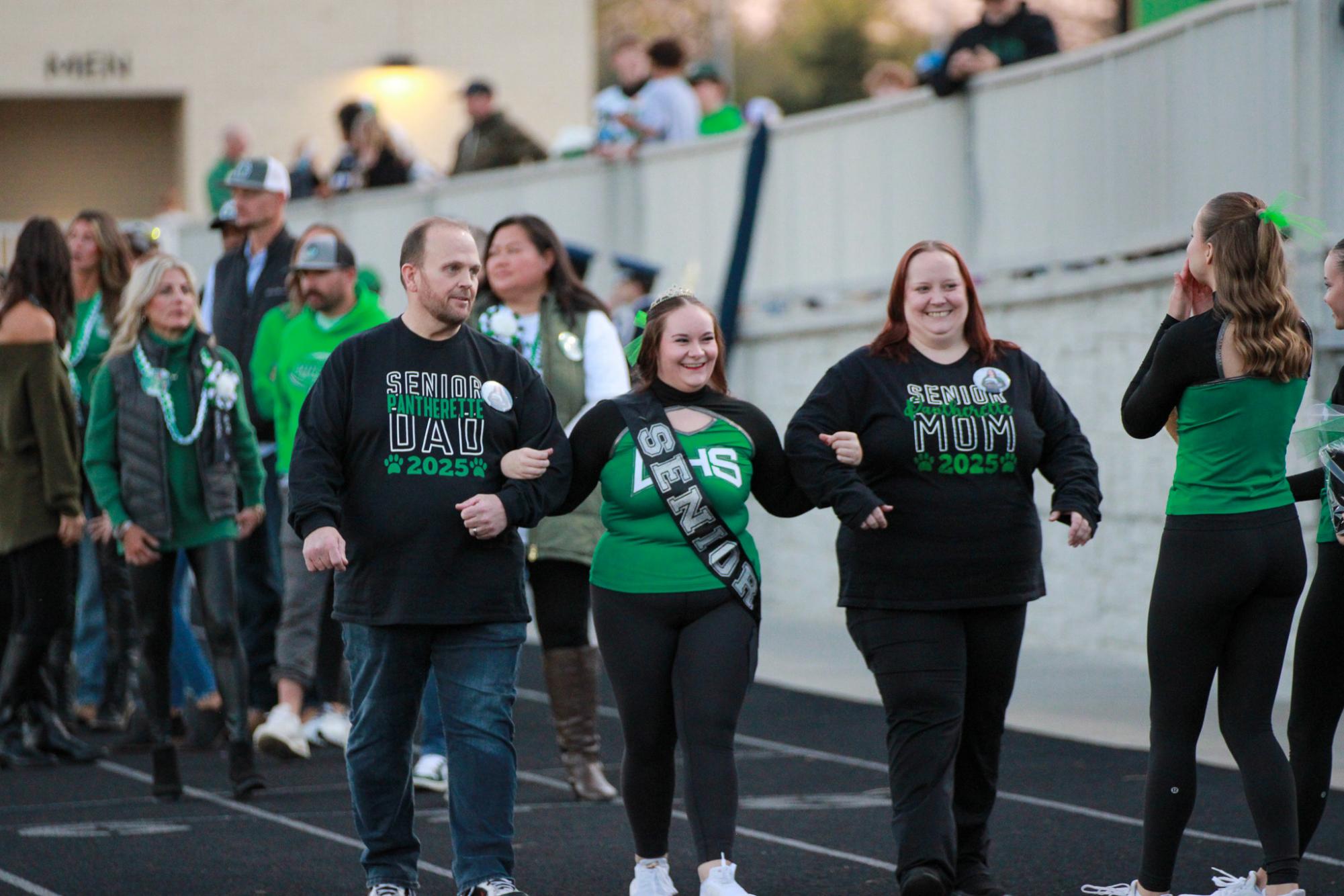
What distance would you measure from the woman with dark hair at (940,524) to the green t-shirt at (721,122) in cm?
1041

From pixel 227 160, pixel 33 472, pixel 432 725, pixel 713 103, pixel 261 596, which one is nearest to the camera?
pixel 432 725

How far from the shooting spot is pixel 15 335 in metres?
8.72

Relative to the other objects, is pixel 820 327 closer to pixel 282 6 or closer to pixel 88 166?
pixel 282 6

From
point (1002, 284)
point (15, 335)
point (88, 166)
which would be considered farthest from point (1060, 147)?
point (88, 166)

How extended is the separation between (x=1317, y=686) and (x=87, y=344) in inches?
228

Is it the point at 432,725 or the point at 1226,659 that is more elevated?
the point at 1226,659

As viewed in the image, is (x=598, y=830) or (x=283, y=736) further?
(x=283, y=736)

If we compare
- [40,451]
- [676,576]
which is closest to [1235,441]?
[676,576]

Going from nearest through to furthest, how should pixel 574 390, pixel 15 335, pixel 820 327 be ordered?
pixel 574 390
pixel 15 335
pixel 820 327

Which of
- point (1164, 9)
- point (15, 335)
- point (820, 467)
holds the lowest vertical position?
point (820, 467)

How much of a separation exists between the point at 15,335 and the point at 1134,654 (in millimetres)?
6417

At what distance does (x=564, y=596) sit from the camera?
778 cm

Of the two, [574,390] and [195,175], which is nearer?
[574,390]

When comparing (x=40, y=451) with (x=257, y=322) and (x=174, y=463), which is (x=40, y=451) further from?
(x=257, y=322)
